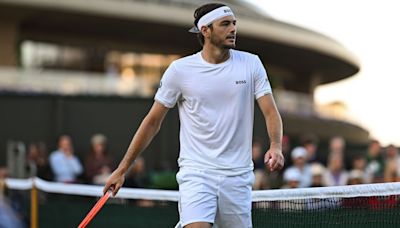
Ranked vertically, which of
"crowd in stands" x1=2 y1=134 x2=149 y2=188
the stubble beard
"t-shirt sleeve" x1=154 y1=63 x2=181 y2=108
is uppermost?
the stubble beard

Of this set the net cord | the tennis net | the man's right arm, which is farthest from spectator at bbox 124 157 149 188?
the man's right arm

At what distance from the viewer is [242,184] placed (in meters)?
5.85

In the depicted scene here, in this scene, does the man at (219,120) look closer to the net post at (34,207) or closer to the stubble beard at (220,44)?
the stubble beard at (220,44)

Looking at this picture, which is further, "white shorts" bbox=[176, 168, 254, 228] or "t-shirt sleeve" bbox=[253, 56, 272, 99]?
"t-shirt sleeve" bbox=[253, 56, 272, 99]

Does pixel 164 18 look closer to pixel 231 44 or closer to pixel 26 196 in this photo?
pixel 26 196

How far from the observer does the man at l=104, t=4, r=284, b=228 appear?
5.81 m

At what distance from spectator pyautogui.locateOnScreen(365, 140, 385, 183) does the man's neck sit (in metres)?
8.77

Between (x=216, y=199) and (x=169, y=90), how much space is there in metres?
0.76

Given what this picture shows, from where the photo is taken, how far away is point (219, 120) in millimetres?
5855

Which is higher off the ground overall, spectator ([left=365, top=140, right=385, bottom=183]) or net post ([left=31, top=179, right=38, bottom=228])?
spectator ([left=365, top=140, right=385, bottom=183])

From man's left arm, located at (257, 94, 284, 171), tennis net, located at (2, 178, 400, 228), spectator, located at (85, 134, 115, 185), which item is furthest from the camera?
spectator, located at (85, 134, 115, 185)

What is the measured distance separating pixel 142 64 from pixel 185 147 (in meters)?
36.2

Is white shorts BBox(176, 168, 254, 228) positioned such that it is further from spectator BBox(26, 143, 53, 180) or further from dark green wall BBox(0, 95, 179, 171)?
dark green wall BBox(0, 95, 179, 171)

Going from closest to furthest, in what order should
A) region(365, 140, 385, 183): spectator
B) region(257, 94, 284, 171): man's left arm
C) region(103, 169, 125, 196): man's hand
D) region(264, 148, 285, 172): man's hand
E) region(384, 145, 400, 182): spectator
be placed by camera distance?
region(264, 148, 285, 172): man's hand, region(257, 94, 284, 171): man's left arm, region(103, 169, 125, 196): man's hand, region(384, 145, 400, 182): spectator, region(365, 140, 385, 183): spectator
